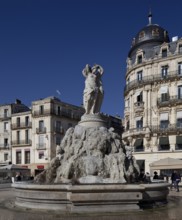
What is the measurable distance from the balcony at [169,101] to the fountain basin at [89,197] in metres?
30.5

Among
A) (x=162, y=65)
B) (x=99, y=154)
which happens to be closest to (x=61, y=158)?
(x=99, y=154)

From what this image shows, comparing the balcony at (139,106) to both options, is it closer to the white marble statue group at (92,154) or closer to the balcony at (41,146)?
the balcony at (41,146)

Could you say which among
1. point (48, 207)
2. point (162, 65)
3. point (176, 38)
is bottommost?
point (48, 207)

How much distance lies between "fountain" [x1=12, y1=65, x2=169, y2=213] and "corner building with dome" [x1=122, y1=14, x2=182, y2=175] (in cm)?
2542

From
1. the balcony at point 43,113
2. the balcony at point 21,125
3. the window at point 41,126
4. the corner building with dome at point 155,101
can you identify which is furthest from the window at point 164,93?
the balcony at point 21,125

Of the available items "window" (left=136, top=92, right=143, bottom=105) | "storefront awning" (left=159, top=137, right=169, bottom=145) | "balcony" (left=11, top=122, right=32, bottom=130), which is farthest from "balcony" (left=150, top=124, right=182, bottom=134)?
"balcony" (left=11, top=122, right=32, bottom=130)

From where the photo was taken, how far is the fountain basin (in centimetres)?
955

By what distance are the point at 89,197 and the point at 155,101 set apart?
111 ft

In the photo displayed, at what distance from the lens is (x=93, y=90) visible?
53.1 ft

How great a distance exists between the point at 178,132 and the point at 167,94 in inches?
210

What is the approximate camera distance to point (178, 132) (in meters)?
39.1

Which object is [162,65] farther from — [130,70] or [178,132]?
[178,132]

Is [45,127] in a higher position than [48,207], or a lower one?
higher

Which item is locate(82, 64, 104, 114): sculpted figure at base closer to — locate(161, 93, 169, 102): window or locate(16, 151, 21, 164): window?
locate(161, 93, 169, 102): window
